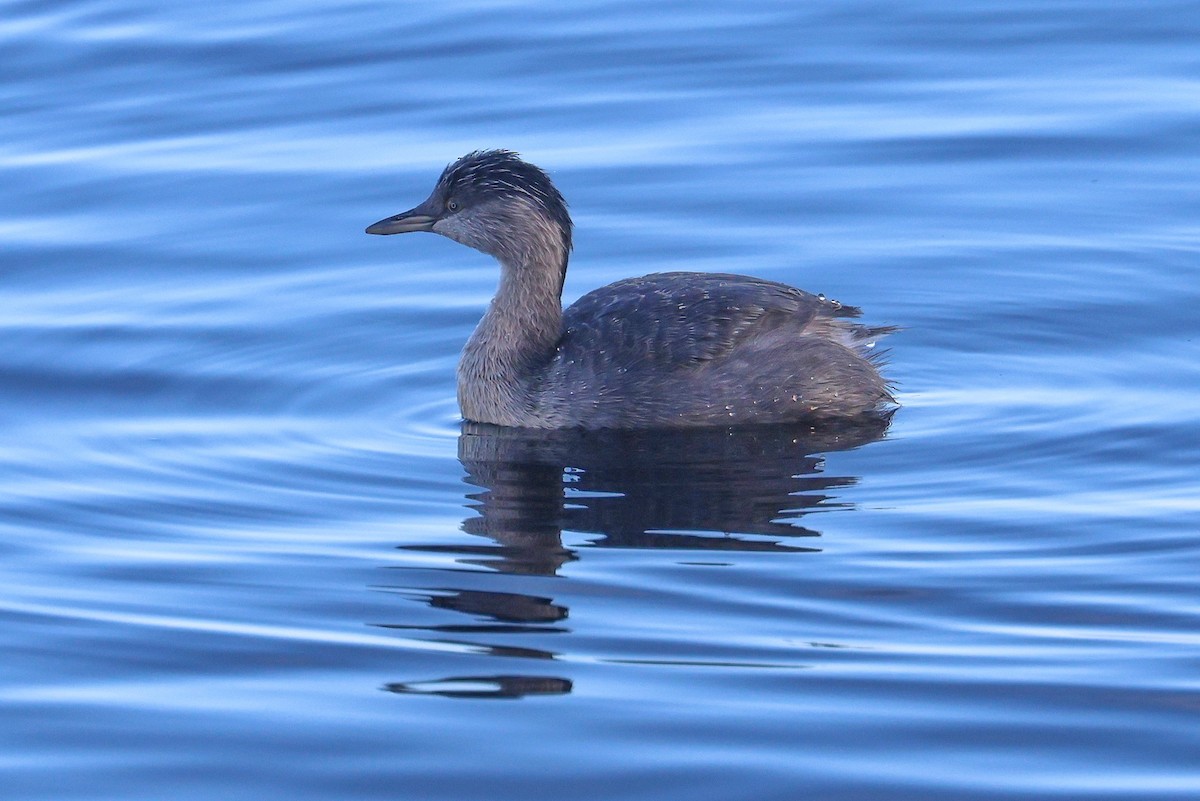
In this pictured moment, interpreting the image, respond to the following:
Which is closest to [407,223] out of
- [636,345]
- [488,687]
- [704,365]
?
[636,345]

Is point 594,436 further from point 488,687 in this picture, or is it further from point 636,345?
point 488,687

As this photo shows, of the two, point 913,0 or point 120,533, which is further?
point 913,0

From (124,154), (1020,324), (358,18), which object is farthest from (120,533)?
(358,18)

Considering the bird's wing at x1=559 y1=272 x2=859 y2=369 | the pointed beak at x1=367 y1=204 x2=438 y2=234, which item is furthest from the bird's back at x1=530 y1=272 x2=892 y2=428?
the pointed beak at x1=367 y1=204 x2=438 y2=234

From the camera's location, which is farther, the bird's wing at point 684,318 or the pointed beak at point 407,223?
the pointed beak at point 407,223

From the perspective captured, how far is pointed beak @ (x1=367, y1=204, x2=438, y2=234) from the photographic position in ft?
35.6

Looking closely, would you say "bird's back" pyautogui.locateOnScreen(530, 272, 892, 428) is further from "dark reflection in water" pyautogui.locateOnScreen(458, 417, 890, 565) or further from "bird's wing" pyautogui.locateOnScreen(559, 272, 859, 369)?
"dark reflection in water" pyautogui.locateOnScreen(458, 417, 890, 565)

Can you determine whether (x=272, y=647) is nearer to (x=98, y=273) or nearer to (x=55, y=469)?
(x=55, y=469)

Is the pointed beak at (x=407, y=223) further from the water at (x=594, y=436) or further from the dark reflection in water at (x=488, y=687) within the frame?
the dark reflection in water at (x=488, y=687)

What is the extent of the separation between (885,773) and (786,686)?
70 centimetres

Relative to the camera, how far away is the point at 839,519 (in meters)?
8.64

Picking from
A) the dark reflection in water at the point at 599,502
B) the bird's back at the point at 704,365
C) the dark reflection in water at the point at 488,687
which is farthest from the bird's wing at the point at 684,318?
the dark reflection in water at the point at 488,687

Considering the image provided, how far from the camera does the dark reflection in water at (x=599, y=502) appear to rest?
25.0 feet

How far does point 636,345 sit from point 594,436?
1.61 ft
